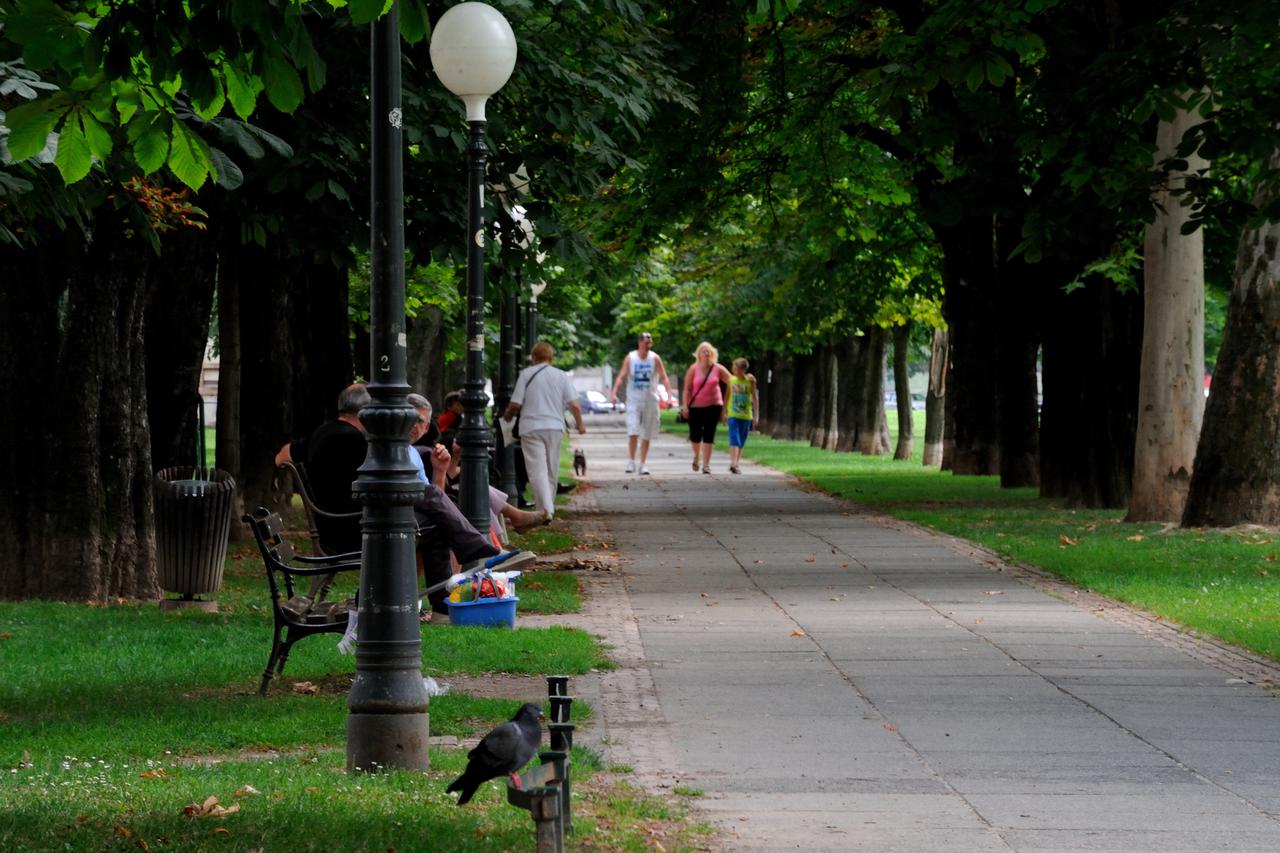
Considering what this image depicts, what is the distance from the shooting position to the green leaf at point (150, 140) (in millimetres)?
6414

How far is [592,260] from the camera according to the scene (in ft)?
57.3

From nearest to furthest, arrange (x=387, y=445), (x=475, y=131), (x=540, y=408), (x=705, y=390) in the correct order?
(x=387, y=445) < (x=475, y=131) < (x=540, y=408) < (x=705, y=390)

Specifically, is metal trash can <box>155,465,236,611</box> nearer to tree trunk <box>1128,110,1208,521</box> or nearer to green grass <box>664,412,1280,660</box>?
green grass <box>664,412,1280,660</box>

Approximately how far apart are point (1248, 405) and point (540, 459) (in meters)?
7.15

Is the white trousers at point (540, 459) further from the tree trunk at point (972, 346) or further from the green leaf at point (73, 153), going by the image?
the green leaf at point (73, 153)

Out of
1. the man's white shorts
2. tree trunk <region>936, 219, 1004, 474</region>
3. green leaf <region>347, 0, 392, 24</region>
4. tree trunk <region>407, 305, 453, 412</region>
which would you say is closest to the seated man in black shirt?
green leaf <region>347, 0, 392, 24</region>

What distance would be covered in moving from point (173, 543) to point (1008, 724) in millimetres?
7350

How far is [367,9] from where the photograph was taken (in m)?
5.61

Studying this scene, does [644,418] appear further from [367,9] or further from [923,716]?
[367,9]

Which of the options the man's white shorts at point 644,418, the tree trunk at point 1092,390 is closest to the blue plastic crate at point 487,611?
the tree trunk at point 1092,390

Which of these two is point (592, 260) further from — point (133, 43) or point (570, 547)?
point (133, 43)

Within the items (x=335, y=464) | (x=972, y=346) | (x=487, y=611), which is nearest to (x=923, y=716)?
(x=487, y=611)

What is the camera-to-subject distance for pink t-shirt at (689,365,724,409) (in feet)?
106

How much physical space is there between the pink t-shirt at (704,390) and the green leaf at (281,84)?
2594 cm
